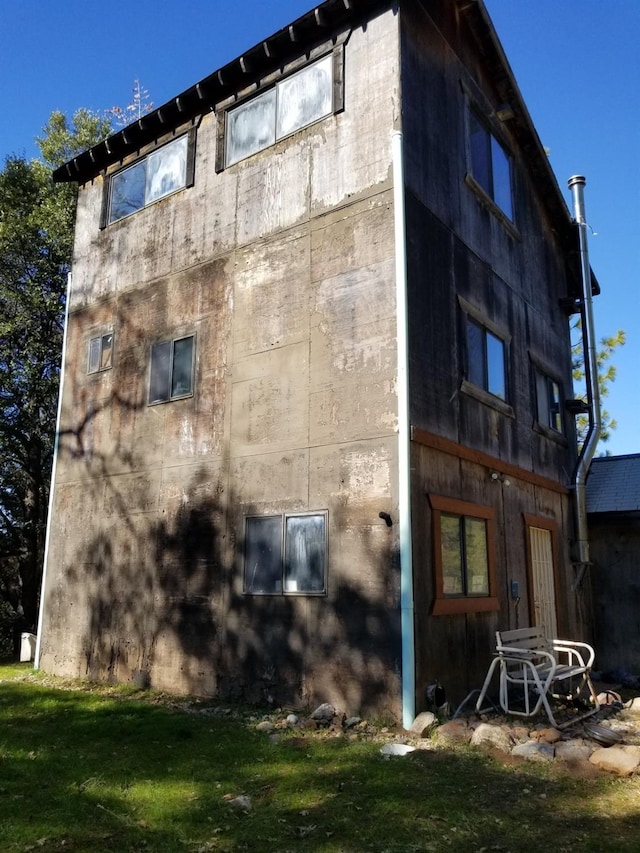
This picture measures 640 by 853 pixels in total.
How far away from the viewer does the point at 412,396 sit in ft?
26.9

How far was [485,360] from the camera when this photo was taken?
10422 mm

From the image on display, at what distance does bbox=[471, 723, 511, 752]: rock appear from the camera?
663 cm

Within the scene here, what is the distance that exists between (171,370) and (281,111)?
166 inches

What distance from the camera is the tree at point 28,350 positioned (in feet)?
56.4

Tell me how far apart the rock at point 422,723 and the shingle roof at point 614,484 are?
6.80 metres

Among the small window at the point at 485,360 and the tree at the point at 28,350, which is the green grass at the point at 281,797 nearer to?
the small window at the point at 485,360

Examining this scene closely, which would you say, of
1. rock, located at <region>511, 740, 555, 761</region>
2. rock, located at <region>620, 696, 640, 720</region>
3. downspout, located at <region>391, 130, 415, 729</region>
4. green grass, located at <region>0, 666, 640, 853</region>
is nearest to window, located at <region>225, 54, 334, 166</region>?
downspout, located at <region>391, 130, 415, 729</region>

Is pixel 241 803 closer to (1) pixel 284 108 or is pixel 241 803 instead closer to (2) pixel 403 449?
(2) pixel 403 449

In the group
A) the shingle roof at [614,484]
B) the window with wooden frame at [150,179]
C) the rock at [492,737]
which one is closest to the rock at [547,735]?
the rock at [492,737]

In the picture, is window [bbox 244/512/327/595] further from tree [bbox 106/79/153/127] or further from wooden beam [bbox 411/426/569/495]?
tree [bbox 106/79/153/127]

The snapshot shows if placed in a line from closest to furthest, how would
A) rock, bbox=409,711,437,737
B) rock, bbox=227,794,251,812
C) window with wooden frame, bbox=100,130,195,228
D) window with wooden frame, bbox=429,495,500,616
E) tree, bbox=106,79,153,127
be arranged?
rock, bbox=227,794,251,812, rock, bbox=409,711,437,737, window with wooden frame, bbox=429,495,500,616, window with wooden frame, bbox=100,130,195,228, tree, bbox=106,79,153,127

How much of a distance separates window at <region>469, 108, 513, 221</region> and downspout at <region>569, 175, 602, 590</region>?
2.84m

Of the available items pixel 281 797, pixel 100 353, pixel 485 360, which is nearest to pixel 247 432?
pixel 485 360

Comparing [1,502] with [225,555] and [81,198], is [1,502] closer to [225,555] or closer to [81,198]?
[81,198]
